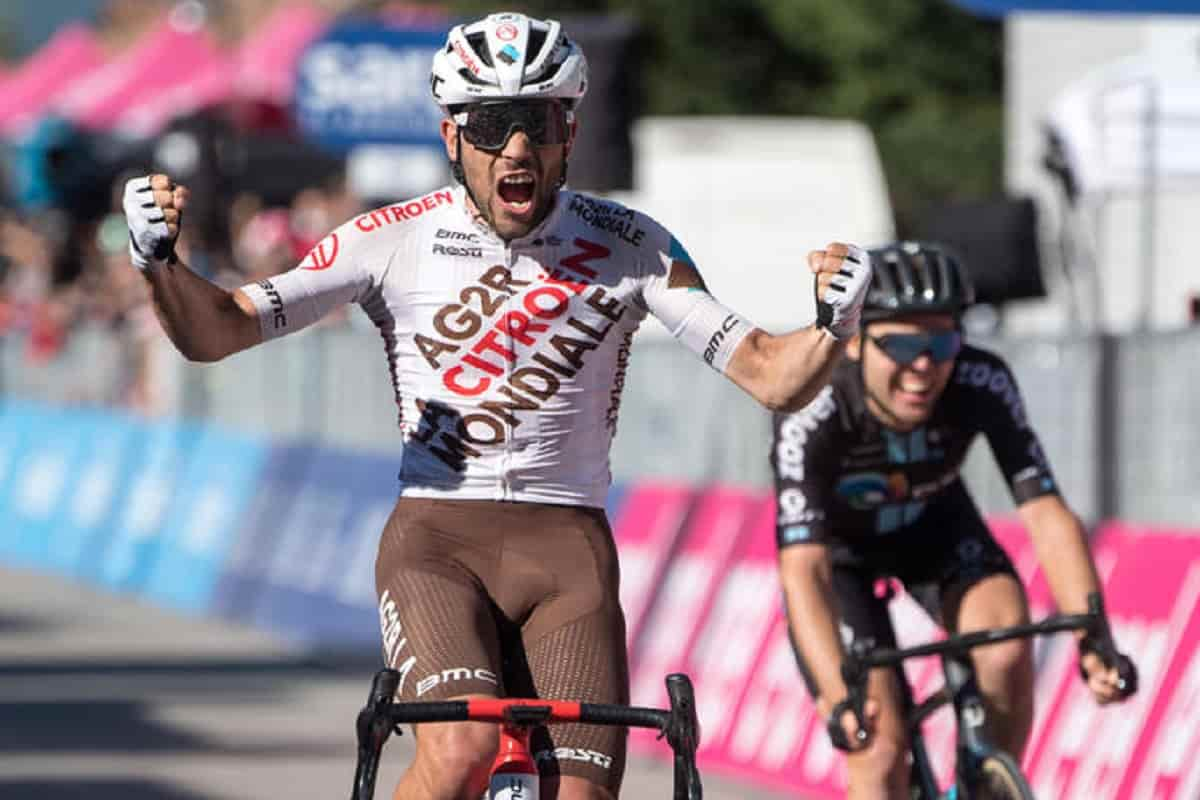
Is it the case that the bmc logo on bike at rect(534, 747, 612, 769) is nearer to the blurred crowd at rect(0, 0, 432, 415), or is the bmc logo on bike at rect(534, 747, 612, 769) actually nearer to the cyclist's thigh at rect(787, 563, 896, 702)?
the cyclist's thigh at rect(787, 563, 896, 702)

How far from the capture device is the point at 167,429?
2169 centimetres

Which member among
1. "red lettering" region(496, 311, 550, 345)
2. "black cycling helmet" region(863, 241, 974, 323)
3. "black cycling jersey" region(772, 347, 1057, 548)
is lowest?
"black cycling jersey" region(772, 347, 1057, 548)

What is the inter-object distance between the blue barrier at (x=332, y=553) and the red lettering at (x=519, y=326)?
9.95 m

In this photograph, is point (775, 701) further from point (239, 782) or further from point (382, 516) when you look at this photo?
point (382, 516)

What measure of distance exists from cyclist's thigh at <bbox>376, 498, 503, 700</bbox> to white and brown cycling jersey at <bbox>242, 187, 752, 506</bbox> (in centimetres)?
8

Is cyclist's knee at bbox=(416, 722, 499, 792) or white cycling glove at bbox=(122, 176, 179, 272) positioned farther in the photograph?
white cycling glove at bbox=(122, 176, 179, 272)

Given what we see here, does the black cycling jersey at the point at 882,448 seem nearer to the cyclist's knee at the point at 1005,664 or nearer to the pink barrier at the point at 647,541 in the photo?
the cyclist's knee at the point at 1005,664

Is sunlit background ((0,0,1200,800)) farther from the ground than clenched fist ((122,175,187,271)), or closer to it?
closer to it

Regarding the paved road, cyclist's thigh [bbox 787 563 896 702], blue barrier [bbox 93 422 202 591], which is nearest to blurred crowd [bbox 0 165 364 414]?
blue barrier [bbox 93 422 202 591]

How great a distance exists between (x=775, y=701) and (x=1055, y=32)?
12667 millimetres

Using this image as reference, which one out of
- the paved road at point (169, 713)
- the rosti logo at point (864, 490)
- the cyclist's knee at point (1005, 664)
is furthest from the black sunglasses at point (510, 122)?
the paved road at point (169, 713)

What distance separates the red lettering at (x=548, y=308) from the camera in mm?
7047

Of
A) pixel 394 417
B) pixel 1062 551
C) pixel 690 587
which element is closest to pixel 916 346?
pixel 1062 551

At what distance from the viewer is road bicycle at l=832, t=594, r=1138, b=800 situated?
8062mm
